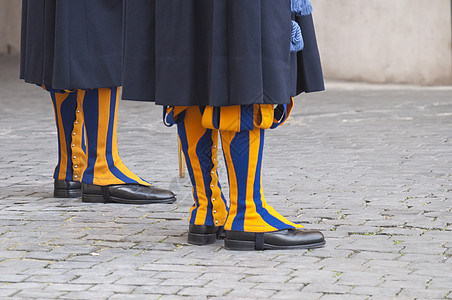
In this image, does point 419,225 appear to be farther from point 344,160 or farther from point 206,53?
point 344,160

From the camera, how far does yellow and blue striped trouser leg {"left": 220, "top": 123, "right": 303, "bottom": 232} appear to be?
3.52 m

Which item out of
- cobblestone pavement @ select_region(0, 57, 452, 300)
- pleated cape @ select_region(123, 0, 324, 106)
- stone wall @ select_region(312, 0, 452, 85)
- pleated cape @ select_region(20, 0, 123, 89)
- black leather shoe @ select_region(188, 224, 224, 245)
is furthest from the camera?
stone wall @ select_region(312, 0, 452, 85)

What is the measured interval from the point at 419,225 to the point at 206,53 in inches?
51.0

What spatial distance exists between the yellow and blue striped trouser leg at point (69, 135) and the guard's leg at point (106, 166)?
0.11 meters

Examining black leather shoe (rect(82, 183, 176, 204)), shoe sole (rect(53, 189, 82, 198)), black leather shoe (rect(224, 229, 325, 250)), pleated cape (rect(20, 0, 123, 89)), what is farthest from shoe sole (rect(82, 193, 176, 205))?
black leather shoe (rect(224, 229, 325, 250))

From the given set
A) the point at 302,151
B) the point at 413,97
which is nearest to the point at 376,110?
the point at 413,97

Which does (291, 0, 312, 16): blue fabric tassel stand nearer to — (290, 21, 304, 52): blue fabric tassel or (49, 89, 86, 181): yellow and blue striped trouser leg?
(290, 21, 304, 52): blue fabric tassel

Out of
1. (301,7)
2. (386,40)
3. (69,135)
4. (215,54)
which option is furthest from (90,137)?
(386,40)

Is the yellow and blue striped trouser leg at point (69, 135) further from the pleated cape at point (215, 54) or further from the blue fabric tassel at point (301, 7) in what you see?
the blue fabric tassel at point (301, 7)

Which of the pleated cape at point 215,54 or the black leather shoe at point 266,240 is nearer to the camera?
the pleated cape at point 215,54

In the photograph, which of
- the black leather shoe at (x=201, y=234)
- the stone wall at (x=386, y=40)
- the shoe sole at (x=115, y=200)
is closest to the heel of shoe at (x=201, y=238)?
the black leather shoe at (x=201, y=234)

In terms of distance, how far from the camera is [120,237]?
389cm

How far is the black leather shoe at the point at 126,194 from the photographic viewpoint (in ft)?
15.4

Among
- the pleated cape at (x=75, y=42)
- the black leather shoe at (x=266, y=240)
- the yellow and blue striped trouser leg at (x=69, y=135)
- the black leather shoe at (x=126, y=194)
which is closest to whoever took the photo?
the black leather shoe at (x=266, y=240)
